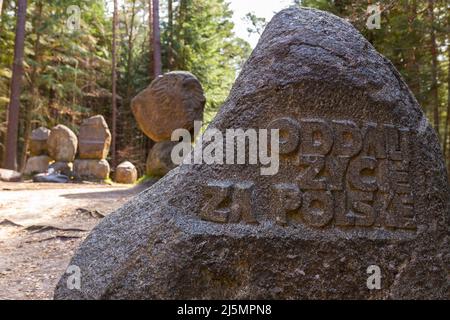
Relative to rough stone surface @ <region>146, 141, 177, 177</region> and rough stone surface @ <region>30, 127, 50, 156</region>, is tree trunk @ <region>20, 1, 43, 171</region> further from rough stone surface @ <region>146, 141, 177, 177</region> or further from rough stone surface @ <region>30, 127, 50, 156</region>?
rough stone surface @ <region>146, 141, 177, 177</region>

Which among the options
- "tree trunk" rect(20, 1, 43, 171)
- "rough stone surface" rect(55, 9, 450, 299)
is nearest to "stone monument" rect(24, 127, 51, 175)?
"tree trunk" rect(20, 1, 43, 171)

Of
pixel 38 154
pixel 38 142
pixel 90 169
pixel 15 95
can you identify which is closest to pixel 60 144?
pixel 38 142

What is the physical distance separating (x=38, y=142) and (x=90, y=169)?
214 cm

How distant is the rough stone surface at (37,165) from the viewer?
47.4ft

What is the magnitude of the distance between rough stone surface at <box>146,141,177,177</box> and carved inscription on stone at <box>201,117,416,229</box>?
7.70 m

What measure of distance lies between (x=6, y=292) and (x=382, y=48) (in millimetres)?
8743

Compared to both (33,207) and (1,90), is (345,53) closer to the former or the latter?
(33,207)

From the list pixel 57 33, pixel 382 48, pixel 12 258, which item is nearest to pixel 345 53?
pixel 12 258

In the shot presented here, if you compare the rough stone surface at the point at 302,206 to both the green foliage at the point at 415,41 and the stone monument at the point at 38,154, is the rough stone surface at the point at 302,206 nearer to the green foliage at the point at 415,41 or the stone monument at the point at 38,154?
the green foliage at the point at 415,41

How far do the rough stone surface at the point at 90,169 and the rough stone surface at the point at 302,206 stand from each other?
11.7 meters

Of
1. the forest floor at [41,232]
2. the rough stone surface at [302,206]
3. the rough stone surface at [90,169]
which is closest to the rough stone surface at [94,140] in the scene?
the rough stone surface at [90,169]

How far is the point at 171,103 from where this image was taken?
10328 mm

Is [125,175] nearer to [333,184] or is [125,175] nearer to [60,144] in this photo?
[60,144]
